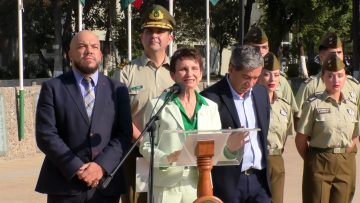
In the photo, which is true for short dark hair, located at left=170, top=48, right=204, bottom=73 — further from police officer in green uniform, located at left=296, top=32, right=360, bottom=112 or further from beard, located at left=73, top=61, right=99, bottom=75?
police officer in green uniform, located at left=296, top=32, right=360, bottom=112

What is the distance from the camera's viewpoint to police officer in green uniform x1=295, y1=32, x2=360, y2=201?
6961 mm

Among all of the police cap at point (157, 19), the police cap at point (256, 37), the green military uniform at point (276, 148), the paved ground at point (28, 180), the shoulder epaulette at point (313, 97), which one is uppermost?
the police cap at point (157, 19)

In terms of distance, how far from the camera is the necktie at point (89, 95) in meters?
5.13

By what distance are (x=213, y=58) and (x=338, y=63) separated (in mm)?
56942

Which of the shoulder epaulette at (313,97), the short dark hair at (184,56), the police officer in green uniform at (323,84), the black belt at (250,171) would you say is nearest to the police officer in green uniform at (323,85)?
the police officer in green uniform at (323,84)

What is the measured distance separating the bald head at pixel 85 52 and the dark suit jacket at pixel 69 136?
0.39 feet

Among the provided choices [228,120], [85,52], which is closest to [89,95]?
[85,52]

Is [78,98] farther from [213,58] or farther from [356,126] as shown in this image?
[213,58]

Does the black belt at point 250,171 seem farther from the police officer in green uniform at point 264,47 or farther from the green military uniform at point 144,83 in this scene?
the police officer in green uniform at point 264,47

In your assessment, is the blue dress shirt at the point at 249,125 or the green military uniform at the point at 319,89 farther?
the green military uniform at the point at 319,89

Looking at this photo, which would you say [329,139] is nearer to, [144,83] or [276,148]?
[276,148]

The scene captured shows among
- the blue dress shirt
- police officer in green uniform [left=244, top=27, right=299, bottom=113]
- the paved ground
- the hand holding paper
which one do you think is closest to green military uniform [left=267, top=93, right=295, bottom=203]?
police officer in green uniform [left=244, top=27, right=299, bottom=113]

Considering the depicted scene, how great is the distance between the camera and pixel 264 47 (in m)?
6.85

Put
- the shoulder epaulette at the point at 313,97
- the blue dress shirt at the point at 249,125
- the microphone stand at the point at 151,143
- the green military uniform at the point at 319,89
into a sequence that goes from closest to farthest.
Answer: the microphone stand at the point at 151,143
the blue dress shirt at the point at 249,125
the shoulder epaulette at the point at 313,97
the green military uniform at the point at 319,89
